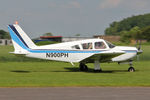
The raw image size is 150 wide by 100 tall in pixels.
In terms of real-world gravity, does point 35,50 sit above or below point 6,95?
above

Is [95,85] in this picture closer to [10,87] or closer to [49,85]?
[49,85]

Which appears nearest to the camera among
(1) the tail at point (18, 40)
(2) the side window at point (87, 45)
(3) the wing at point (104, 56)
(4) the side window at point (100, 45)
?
(3) the wing at point (104, 56)

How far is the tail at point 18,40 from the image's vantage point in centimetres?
1966

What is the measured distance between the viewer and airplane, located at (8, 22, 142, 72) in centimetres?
1973

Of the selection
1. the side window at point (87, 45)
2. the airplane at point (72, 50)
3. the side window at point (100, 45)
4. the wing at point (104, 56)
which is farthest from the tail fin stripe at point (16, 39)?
the side window at point (100, 45)

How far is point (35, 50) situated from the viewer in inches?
784

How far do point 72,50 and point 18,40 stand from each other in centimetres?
340

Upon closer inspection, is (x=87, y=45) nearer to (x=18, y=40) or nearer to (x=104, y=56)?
(x=104, y=56)

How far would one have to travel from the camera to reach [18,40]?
19.8 m

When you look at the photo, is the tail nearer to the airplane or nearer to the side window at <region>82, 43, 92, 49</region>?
the airplane

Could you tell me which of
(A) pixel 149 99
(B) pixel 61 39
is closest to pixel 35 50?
(A) pixel 149 99

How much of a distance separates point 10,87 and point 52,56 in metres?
7.28

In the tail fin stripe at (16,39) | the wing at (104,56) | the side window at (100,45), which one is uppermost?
the tail fin stripe at (16,39)

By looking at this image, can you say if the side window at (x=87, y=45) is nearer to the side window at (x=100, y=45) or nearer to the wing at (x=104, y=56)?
the side window at (x=100, y=45)
